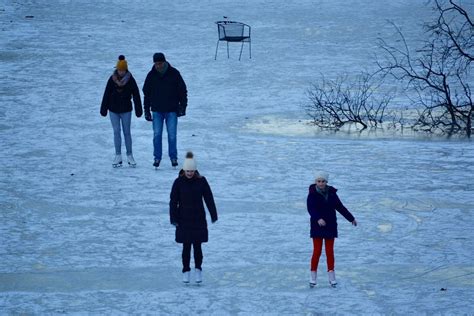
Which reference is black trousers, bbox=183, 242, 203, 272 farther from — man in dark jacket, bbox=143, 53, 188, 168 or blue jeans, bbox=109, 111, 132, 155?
blue jeans, bbox=109, 111, 132, 155

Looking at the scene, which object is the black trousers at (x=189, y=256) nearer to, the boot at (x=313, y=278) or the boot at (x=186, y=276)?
the boot at (x=186, y=276)

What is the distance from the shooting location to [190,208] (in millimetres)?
10141

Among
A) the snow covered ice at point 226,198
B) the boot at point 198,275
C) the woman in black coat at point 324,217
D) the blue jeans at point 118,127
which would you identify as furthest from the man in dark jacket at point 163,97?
the woman in black coat at point 324,217

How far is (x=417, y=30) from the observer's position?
3069 centimetres

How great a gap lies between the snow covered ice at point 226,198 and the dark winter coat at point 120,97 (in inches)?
34.9

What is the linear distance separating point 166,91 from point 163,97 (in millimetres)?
97

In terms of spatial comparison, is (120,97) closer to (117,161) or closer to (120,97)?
(120,97)

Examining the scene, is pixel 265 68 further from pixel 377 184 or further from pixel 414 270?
pixel 414 270

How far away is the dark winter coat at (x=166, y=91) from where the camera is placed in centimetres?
1534

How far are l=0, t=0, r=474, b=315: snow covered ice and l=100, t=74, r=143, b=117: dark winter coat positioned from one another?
89 centimetres

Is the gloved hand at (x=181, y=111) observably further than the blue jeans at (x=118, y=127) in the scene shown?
No

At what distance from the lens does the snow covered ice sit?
10023 mm

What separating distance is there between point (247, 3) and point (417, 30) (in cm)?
729

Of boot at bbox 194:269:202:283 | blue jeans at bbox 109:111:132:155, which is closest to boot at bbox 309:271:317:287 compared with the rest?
boot at bbox 194:269:202:283
